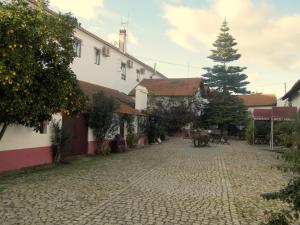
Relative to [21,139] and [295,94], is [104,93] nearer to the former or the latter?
[21,139]

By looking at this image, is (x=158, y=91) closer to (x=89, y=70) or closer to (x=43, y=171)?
(x=89, y=70)

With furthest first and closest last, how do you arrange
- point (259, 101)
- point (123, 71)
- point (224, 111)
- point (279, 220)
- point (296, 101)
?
1. point (259, 101)
2. point (224, 111)
3. point (123, 71)
4. point (296, 101)
5. point (279, 220)

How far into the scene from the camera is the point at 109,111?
1920 centimetres

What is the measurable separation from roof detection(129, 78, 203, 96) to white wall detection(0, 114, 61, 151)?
2475 cm

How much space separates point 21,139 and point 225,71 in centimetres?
3548

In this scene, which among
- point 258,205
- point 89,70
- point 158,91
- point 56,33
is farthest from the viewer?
point 158,91

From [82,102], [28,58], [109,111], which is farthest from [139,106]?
[28,58]

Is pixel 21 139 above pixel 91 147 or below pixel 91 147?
above

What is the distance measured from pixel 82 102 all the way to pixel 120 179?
123 inches

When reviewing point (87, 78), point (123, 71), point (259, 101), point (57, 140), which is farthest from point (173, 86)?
point (259, 101)

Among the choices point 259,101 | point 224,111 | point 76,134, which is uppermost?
point 259,101

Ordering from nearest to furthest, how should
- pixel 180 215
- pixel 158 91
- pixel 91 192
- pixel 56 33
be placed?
pixel 180 215 < pixel 91 192 < pixel 56 33 < pixel 158 91

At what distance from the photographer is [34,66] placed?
1082 cm

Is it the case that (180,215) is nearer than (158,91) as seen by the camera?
Yes
